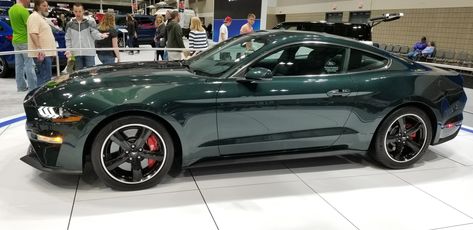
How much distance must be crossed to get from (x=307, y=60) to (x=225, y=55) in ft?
2.59

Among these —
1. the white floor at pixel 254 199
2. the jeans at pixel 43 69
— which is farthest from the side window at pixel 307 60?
the jeans at pixel 43 69

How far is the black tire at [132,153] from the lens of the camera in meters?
2.94

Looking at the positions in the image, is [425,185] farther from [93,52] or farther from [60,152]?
[93,52]

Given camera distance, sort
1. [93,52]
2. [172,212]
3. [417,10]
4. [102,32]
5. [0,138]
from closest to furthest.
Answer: [172,212], [0,138], [93,52], [102,32], [417,10]

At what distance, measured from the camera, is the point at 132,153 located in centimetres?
305

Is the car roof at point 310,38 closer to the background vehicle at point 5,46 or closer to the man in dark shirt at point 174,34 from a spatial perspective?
the man in dark shirt at point 174,34

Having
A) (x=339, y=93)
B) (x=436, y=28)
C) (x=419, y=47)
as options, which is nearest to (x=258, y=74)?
(x=339, y=93)

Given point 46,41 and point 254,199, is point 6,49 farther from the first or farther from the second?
point 254,199

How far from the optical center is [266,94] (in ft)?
10.5

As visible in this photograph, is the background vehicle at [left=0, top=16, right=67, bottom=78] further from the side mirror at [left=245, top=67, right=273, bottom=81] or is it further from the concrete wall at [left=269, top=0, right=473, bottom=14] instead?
the concrete wall at [left=269, top=0, right=473, bottom=14]

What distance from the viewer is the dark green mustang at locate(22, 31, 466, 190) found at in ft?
9.54

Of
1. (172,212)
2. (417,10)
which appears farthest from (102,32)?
(417,10)

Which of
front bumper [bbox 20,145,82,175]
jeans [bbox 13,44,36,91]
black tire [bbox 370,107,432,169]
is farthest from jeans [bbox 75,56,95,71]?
black tire [bbox 370,107,432,169]

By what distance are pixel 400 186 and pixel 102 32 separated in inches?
223
